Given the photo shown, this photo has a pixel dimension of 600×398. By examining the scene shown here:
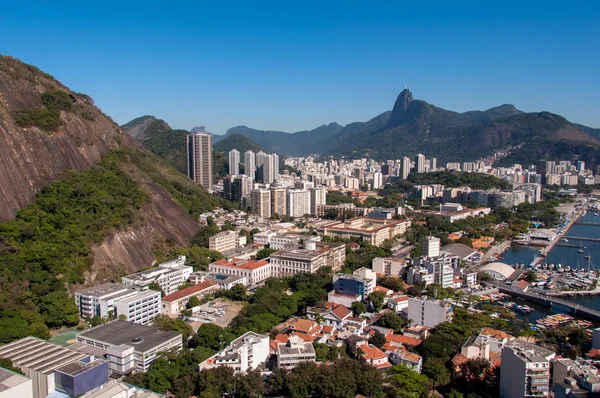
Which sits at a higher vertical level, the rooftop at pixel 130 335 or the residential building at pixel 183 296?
the rooftop at pixel 130 335

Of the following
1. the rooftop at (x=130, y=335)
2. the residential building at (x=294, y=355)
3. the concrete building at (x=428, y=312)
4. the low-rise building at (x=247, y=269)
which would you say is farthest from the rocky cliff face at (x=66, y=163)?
the concrete building at (x=428, y=312)

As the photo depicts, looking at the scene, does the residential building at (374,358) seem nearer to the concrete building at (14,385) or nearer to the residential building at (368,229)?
the concrete building at (14,385)

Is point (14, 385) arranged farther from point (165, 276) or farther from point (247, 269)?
point (247, 269)

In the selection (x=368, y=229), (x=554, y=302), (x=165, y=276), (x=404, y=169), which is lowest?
(x=554, y=302)

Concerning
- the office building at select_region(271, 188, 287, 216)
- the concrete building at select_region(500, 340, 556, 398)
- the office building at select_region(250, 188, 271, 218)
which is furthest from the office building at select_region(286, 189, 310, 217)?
the concrete building at select_region(500, 340, 556, 398)

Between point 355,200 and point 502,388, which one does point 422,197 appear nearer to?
point 355,200

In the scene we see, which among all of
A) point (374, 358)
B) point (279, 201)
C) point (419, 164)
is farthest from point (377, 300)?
point (419, 164)

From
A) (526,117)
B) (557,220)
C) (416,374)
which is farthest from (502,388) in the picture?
(526,117)
